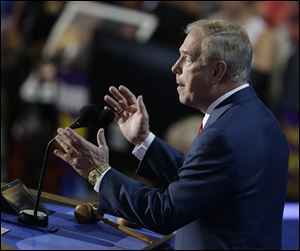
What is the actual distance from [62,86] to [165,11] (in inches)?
39.0

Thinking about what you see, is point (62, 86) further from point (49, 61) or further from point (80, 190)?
point (80, 190)

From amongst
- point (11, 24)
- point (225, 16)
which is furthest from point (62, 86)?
point (225, 16)

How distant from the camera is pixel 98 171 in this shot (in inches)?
61.1

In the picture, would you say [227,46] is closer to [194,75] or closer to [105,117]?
[194,75]

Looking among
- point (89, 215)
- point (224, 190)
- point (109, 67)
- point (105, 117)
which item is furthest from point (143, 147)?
point (109, 67)

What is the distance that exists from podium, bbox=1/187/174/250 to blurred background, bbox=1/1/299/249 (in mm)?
2051

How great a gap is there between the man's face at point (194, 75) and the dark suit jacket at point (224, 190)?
0.18 feet

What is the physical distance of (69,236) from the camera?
1.62 m

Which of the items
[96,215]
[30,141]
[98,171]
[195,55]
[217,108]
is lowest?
[30,141]

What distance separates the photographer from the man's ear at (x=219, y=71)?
1.55 m

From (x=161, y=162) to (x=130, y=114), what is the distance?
18 centimetres

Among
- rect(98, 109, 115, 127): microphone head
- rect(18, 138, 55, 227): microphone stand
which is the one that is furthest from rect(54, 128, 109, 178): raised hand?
rect(98, 109, 115, 127): microphone head

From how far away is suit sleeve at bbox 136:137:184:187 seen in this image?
1.90 metres

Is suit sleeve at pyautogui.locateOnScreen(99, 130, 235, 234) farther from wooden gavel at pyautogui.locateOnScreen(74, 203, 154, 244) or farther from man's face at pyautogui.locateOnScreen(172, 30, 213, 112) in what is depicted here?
wooden gavel at pyautogui.locateOnScreen(74, 203, 154, 244)
